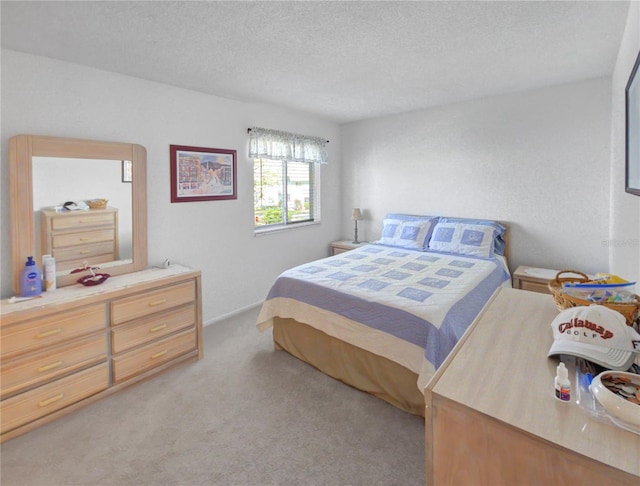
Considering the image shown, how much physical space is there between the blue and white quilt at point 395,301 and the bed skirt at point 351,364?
0.10 m

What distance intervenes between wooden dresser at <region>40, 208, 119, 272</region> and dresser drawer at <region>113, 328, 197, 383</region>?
77 centimetres

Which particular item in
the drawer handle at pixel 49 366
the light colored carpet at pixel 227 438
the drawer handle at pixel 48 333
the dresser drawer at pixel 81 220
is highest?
the dresser drawer at pixel 81 220

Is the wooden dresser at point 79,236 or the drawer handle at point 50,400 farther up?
the wooden dresser at point 79,236

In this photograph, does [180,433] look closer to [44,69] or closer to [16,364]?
[16,364]

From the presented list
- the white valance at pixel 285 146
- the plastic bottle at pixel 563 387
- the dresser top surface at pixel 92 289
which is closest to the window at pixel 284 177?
the white valance at pixel 285 146

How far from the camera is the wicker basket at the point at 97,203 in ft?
8.09

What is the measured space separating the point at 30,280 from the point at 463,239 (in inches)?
146

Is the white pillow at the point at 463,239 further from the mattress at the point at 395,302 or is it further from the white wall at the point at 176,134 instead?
the white wall at the point at 176,134

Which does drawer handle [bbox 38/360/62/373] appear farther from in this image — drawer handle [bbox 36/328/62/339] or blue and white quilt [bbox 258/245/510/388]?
blue and white quilt [bbox 258/245/510/388]

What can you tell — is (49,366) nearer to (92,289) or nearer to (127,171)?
(92,289)

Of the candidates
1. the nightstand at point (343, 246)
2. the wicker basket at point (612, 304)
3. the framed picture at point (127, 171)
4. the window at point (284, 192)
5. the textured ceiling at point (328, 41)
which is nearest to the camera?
the wicker basket at point (612, 304)

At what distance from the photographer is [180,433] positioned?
1.89 metres

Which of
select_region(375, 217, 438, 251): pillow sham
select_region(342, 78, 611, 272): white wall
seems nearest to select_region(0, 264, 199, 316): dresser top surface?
select_region(375, 217, 438, 251): pillow sham

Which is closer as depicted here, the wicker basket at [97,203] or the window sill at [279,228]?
the wicker basket at [97,203]
